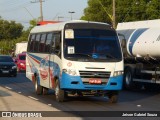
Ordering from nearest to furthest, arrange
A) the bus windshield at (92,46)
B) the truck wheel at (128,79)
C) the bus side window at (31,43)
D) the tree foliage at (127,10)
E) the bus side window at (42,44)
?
the bus windshield at (92,46) < the bus side window at (42,44) < the bus side window at (31,43) < the truck wheel at (128,79) < the tree foliage at (127,10)

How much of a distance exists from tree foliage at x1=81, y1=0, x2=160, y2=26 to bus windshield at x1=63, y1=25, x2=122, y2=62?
4802cm

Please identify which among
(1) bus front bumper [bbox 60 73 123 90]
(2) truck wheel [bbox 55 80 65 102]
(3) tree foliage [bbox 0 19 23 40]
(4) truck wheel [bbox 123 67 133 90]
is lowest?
(3) tree foliage [bbox 0 19 23 40]

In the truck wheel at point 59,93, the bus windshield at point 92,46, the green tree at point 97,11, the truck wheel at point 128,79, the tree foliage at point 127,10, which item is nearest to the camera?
the bus windshield at point 92,46

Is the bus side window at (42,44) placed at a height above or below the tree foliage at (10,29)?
above

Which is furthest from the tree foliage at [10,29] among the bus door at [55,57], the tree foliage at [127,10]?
the bus door at [55,57]

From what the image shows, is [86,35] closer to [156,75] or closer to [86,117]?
[86,117]

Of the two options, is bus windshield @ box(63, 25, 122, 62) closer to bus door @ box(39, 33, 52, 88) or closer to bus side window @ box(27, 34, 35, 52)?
bus door @ box(39, 33, 52, 88)

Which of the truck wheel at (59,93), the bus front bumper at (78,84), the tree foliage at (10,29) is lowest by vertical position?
the tree foliage at (10,29)

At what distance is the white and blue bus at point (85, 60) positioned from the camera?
61.2 ft

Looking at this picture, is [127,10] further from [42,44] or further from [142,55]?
[42,44]

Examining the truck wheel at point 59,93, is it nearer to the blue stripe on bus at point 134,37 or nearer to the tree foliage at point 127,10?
the blue stripe on bus at point 134,37

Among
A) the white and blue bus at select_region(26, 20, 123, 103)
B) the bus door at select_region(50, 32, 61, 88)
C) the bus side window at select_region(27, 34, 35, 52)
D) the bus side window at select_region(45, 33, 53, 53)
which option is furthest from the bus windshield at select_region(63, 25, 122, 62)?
the bus side window at select_region(27, 34, 35, 52)

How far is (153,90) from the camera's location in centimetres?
2762

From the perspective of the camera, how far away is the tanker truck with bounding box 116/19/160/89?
83.0ft
